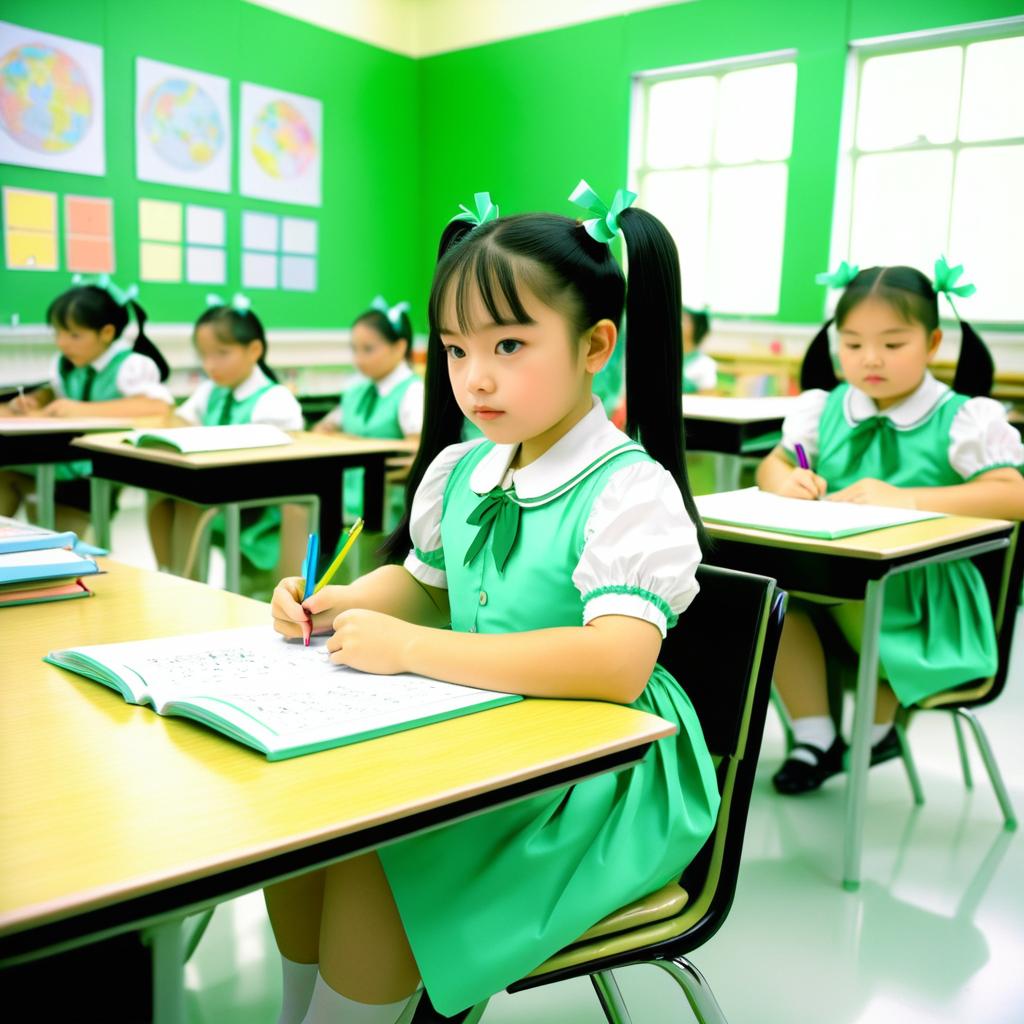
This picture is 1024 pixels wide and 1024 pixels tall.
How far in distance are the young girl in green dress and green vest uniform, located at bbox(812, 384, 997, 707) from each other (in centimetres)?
109

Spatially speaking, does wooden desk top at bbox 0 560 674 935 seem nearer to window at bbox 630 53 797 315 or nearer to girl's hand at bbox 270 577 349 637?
Result: girl's hand at bbox 270 577 349 637

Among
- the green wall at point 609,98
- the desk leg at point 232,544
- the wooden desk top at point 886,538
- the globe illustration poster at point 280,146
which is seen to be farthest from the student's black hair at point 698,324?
the wooden desk top at point 886,538

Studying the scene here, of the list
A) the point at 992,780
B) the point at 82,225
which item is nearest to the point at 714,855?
the point at 992,780

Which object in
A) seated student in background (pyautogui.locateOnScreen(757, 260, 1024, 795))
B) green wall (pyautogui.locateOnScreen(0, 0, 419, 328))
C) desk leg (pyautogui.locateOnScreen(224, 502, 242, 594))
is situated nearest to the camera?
seated student in background (pyautogui.locateOnScreen(757, 260, 1024, 795))

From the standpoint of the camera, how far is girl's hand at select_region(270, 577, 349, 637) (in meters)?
1.01

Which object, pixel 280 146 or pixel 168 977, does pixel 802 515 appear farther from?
pixel 280 146

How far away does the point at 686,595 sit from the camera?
38.4 inches

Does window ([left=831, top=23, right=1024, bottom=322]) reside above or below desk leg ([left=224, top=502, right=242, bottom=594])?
above

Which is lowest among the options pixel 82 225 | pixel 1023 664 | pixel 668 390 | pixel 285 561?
pixel 1023 664

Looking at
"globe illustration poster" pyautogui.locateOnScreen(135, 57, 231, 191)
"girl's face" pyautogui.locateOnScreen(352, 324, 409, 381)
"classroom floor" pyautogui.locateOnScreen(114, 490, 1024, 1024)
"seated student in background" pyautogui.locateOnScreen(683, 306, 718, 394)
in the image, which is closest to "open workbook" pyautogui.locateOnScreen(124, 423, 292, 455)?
"girl's face" pyautogui.locateOnScreen(352, 324, 409, 381)

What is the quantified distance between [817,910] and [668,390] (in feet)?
3.63

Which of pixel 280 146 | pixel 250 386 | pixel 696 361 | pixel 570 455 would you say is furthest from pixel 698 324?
pixel 570 455

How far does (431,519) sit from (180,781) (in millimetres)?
572

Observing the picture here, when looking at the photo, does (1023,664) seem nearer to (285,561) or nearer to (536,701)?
(285,561)
